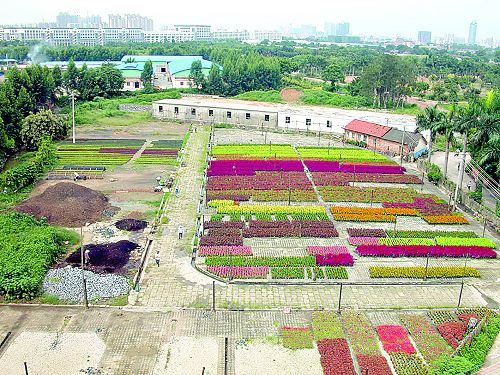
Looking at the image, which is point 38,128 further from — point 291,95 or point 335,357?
point 291,95

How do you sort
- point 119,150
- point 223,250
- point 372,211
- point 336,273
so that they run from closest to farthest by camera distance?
point 336,273
point 223,250
point 372,211
point 119,150

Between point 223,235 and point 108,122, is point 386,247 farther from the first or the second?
point 108,122

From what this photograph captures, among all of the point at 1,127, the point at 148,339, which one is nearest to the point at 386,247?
the point at 148,339

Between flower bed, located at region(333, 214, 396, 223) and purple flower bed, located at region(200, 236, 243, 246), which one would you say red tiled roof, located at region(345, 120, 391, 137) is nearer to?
flower bed, located at region(333, 214, 396, 223)

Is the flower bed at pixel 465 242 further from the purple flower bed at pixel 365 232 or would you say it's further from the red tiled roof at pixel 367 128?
the red tiled roof at pixel 367 128

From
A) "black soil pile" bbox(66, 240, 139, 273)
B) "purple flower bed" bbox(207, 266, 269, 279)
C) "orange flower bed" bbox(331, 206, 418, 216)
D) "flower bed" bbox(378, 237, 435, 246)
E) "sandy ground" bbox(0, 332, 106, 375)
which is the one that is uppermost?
"orange flower bed" bbox(331, 206, 418, 216)

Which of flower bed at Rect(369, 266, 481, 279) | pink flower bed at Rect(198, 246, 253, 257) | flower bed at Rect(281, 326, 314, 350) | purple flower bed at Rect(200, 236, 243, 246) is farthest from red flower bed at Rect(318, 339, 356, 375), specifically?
purple flower bed at Rect(200, 236, 243, 246)

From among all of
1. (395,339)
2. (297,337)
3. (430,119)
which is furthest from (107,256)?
(430,119)
